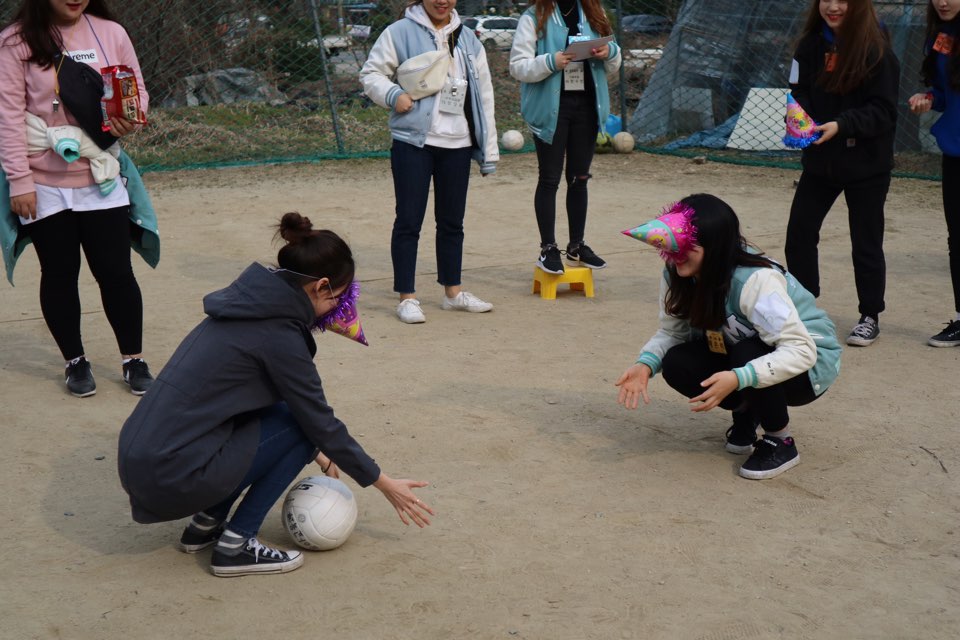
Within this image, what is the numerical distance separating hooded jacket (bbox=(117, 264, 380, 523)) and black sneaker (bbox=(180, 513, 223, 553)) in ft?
0.65

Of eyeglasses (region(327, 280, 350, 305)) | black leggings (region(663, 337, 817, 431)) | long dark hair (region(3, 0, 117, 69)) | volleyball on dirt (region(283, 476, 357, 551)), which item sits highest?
long dark hair (region(3, 0, 117, 69))

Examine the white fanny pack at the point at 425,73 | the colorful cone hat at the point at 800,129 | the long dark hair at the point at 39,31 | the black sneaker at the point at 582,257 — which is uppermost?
the long dark hair at the point at 39,31

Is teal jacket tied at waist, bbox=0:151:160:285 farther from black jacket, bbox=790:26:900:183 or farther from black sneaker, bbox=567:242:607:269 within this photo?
black jacket, bbox=790:26:900:183

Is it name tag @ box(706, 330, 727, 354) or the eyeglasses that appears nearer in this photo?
the eyeglasses

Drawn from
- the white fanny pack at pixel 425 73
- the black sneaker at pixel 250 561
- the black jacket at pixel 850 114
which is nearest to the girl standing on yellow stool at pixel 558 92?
the white fanny pack at pixel 425 73

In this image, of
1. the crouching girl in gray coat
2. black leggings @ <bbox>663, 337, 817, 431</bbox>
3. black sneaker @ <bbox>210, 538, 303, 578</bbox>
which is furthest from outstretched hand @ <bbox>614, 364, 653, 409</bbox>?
black sneaker @ <bbox>210, 538, 303, 578</bbox>

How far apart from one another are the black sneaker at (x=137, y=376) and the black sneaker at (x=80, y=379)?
151mm

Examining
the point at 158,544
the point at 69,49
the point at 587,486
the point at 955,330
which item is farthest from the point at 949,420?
the point at 69,49

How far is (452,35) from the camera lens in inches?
219

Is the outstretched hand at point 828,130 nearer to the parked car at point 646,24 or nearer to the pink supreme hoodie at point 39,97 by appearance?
the pink supreme hoodie at point 39,97

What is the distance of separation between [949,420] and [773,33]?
728 centimetres

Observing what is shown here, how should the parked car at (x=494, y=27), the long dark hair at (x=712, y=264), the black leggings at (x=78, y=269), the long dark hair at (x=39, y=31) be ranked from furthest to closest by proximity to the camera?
1. the parked car at (x=494, y=27)
2. the black leggings at (x=78, y=269)
3. the long dark hair at (x=39, y=31)
4. the long dark hair at (x=712, y=264)

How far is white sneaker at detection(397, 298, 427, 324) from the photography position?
565 centimetres

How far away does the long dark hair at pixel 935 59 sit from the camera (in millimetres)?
4926
